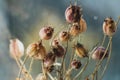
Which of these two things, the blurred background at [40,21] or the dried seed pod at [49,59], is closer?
the dried seed pod at [49,59]

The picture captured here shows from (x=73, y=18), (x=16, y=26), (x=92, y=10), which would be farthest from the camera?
(x=16, y=26)

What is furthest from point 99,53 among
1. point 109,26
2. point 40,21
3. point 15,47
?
point 40,21

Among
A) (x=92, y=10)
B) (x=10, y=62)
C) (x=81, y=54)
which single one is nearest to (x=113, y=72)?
(x=92, y=10)

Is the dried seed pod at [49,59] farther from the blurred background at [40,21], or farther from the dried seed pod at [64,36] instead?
the blurred background at [40,21]

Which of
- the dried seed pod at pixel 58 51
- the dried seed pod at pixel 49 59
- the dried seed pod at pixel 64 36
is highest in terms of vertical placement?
the dried seed pod at pixel 64 36

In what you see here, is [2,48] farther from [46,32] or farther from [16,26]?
[46,32]

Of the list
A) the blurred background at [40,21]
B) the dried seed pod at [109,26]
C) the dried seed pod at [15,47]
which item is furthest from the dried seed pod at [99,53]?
the blurred background at [40,21]

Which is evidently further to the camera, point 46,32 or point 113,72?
point 113,72

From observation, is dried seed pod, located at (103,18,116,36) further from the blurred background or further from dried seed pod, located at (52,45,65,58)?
the blurred background

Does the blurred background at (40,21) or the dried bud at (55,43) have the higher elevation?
the blurred background at (40,21)
